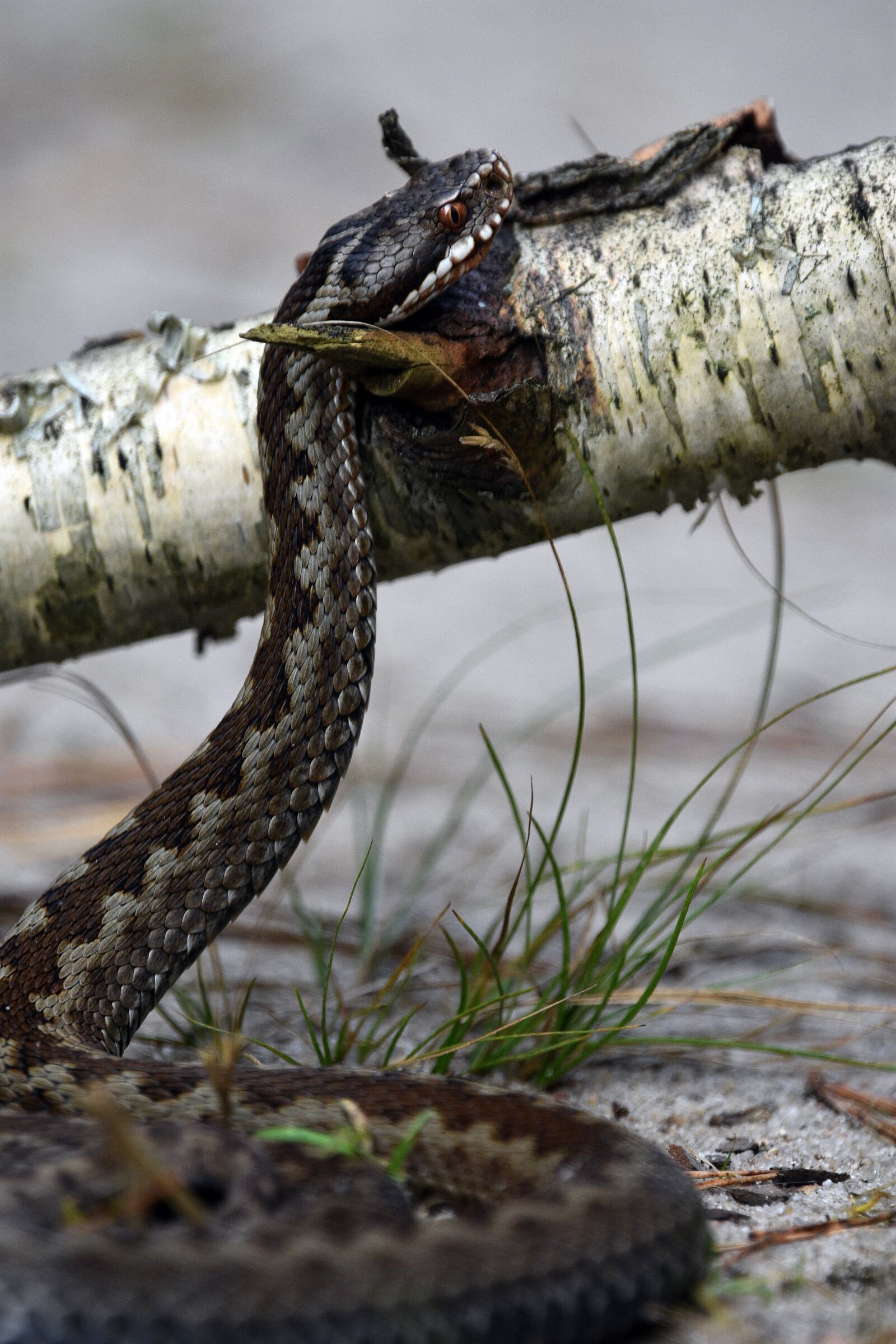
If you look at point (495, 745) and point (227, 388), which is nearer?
point (227, 388)

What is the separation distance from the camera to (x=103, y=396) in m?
3.21

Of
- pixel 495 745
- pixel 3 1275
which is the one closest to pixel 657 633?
pixel 495 745

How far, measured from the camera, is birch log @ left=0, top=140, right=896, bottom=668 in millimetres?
2656

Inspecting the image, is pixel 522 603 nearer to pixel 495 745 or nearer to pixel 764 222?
pixel 495 745

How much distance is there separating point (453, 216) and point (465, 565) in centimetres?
736

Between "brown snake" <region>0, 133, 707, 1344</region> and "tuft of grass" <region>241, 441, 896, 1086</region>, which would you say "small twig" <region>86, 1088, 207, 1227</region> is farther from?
"tuft of grass" <region>241, 441, 896, 1086</region>

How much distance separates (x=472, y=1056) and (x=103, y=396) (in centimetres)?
208

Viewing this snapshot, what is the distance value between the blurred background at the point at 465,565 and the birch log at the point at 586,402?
0.92 metres

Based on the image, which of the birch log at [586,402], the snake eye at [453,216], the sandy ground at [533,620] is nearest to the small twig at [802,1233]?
the sandy ground at [533,620]

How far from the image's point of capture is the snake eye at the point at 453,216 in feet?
8.63

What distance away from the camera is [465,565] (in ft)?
32.8

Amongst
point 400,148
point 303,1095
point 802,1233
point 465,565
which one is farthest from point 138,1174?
point 465,565

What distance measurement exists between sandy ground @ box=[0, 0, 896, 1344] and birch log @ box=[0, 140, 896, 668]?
2.09 ft

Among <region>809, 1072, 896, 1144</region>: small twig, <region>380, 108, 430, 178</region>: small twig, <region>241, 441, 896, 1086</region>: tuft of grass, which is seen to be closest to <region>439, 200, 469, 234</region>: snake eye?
<region>380, 108, 430, 178</region>: small twig
